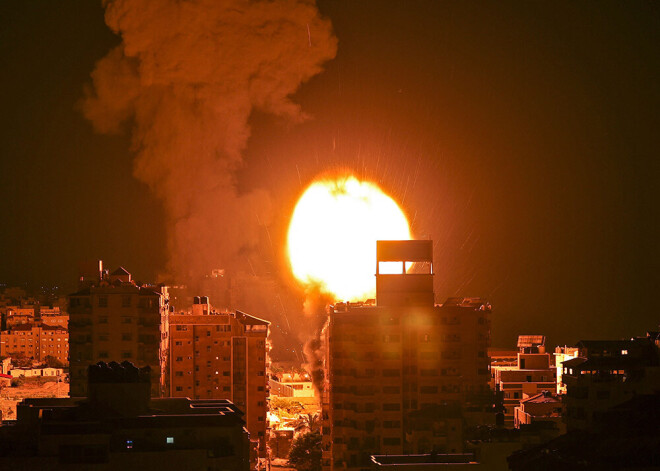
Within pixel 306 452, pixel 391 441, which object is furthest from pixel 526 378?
pixel 391 441

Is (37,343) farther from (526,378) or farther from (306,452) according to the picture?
(526,378)

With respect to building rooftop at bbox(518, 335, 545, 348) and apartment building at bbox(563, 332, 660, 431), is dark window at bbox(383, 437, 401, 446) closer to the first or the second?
apartment building at bbox(563, 332, 660, 431)

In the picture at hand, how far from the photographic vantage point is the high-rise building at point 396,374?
149 feet

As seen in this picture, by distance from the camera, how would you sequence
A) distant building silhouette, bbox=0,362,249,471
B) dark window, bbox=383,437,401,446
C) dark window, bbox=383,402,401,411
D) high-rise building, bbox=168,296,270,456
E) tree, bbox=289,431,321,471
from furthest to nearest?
high-rise building, bbox=168,296,270,456 → tree, bbox=289,431,321,471 → dark window, bbox=383,402,401,411 → dark window, bbox=383,437,401,446 → distant building silhouette, bbox=0,362,249,471

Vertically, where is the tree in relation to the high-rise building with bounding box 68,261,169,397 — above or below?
below

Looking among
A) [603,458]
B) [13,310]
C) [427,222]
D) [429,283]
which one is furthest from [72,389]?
[13,310]

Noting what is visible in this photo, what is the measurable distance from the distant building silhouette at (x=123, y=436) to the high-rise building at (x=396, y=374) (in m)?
13.1

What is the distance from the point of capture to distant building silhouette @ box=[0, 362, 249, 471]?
29750 mm

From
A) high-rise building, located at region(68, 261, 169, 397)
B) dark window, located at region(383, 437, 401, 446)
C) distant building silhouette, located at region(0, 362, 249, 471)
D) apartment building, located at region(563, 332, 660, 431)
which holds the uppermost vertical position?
high-rise building, located at region(68, 261, 169, 397)

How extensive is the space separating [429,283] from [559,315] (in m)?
28.5

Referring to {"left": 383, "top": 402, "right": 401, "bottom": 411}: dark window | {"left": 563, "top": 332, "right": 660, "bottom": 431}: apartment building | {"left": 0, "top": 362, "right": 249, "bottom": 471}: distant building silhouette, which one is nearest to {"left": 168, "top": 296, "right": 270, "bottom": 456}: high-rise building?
{"left": 383, "top": 402, "right": 401, "bottom": 411}: dark window

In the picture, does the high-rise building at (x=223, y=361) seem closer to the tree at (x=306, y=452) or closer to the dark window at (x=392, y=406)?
the tree at (x=306, y=452)

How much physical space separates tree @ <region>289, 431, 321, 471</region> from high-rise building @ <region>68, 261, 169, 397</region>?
714 centimetres

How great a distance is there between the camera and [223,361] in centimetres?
5234
